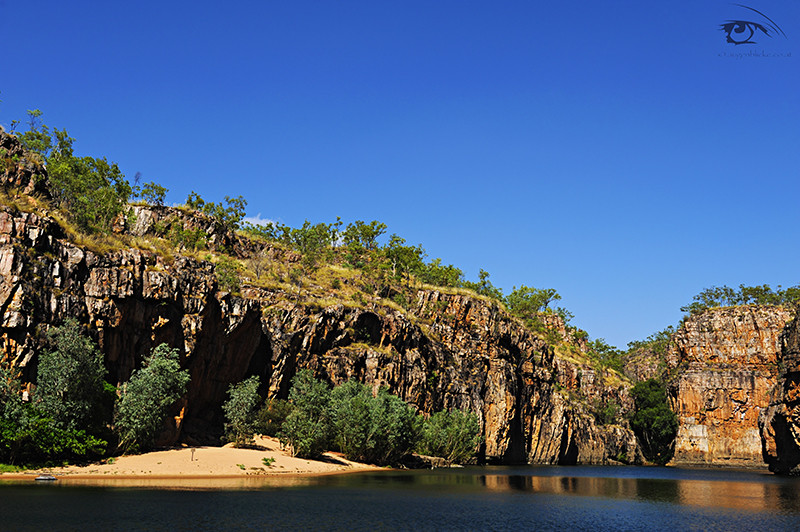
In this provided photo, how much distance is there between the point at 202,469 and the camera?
5806 centimetres

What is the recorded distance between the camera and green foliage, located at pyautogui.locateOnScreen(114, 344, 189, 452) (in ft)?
182

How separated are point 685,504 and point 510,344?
87.8 m

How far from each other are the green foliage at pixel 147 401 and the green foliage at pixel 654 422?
131 meters

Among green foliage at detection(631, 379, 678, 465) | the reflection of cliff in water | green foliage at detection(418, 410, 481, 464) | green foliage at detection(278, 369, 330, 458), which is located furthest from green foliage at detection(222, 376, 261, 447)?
green foliage at detection(631, 379, 678, 465)

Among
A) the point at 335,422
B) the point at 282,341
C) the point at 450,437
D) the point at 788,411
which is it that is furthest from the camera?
the point at 788,411

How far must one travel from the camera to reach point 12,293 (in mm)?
50656

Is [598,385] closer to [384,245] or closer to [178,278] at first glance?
[384,245]

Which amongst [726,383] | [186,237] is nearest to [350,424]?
[186,237]

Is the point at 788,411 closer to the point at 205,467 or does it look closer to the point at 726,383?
the point at 726,383

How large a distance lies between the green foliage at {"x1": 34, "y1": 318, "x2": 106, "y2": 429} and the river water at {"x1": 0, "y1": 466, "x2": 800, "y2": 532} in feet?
25.1

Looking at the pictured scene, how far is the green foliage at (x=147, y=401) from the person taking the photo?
5544 cm

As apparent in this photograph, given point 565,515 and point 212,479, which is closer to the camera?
point 565,515

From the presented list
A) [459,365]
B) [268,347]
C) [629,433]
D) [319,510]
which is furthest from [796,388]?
[319,510]

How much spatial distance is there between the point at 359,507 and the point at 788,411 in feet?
283
